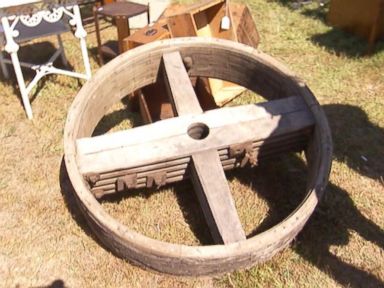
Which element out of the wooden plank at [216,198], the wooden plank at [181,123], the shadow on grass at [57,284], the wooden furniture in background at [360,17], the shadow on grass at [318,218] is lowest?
the shadow on grass at [318,218]

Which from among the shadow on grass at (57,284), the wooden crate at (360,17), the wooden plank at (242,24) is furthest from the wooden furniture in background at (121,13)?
the wooden crate at (360,17)

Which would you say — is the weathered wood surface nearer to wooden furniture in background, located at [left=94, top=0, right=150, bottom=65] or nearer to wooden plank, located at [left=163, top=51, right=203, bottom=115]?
wooden plank, located at [left=163, top=51, right=203, bottom=115]

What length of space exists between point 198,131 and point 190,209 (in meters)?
0.92

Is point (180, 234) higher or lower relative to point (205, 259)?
lower

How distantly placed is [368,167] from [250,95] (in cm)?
197

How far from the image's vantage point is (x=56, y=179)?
5406 millimetres

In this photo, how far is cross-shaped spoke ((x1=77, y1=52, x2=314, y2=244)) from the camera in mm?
4285

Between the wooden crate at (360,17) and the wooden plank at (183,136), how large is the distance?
3.49 m

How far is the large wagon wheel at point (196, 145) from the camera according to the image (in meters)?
3.91

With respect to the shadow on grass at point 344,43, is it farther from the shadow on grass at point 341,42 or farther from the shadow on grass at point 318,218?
the shadow on grass at point 318,218

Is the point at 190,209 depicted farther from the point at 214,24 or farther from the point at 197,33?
the point at 214,24

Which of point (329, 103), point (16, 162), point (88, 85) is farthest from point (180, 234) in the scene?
point (329, 103)

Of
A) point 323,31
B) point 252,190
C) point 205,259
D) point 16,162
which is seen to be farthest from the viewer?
point 323,31

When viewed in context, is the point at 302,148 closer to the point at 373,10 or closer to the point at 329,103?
the point at 329,103
